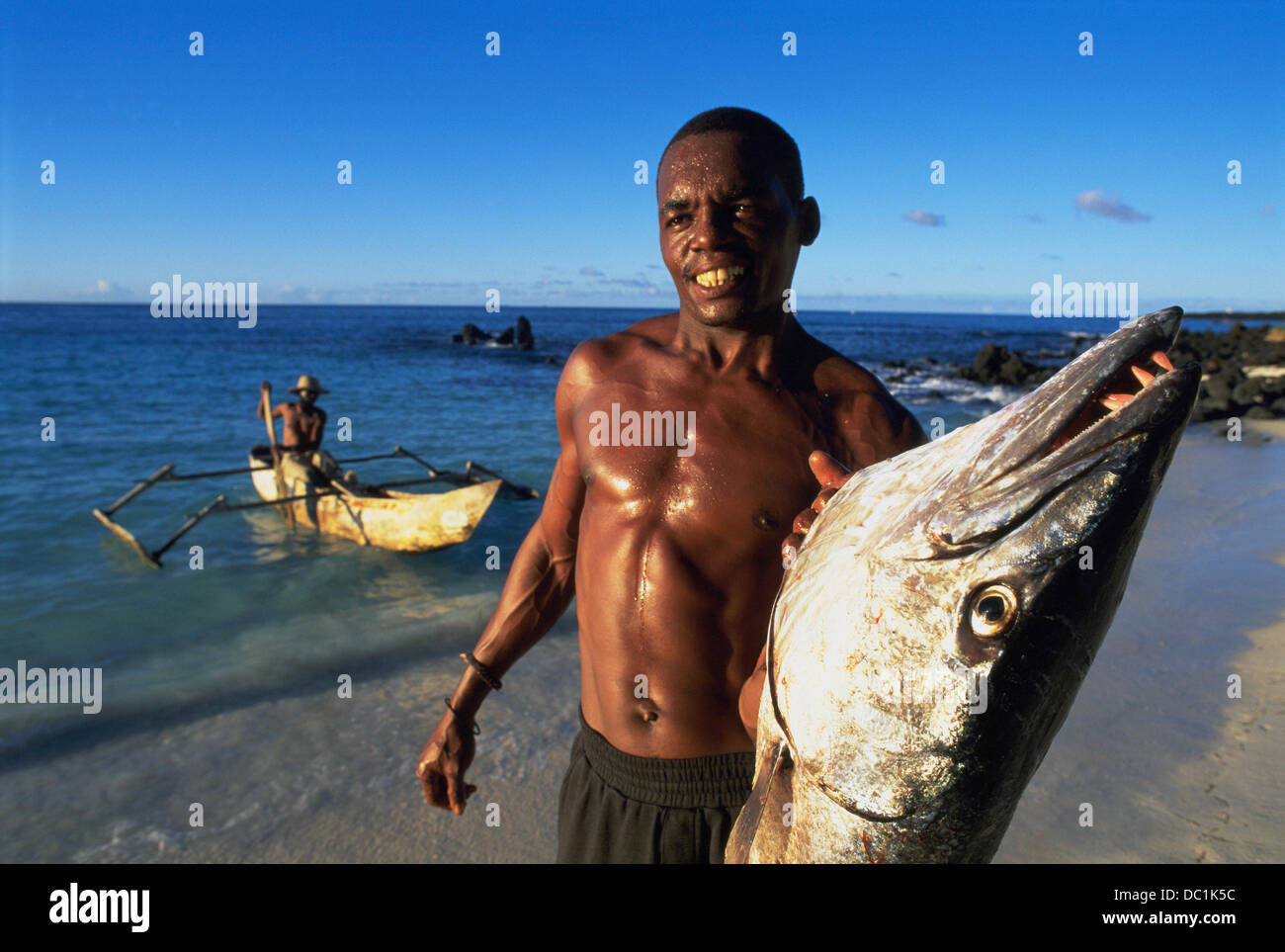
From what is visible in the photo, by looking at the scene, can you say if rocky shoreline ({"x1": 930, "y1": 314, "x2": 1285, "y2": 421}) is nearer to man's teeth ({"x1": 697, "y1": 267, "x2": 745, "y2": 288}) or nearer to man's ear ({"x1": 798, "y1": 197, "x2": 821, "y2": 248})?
man's ear ({"x1": 798, "y1": 197, "x2": 821, "y2": 248})

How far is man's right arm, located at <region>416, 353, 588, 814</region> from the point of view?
7.46 feet

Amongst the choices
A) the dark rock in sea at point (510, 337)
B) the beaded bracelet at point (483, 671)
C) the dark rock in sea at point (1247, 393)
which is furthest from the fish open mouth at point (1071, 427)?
the dark rock in sea at point (510, 337)

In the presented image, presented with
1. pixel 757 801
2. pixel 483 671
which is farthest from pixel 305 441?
pixel 757 801

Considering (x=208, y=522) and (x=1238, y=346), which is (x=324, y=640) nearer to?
(x=208, y=522)

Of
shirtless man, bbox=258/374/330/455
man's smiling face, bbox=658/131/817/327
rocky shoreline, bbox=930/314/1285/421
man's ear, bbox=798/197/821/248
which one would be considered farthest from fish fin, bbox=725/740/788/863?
rocky shoreline, bbox=930/314/1285/421

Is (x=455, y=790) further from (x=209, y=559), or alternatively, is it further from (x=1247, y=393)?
(x=1247, y=393)

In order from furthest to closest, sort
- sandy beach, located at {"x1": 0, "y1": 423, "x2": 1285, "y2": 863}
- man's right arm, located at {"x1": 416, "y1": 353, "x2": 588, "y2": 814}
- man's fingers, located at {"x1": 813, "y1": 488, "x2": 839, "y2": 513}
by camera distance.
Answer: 1. sandy beach, located at {"x1": 0, "y1": 423, "x2": 1285, "y2": 863}
2. man's right arm, located at {"x1": 416, "y1": 353, "x2": 588, "y2": 814}
3. man's fingers, located at {"x1": 813, "y1": 488, "x2": 839, "y2": 513}

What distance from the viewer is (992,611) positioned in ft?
3.08

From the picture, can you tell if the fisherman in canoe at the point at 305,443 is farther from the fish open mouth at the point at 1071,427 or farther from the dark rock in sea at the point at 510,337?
the dark rock in sea at the point at 510,337

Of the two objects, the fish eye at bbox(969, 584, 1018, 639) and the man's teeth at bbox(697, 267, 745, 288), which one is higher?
the man's teeth at bbox(697, 267, 745, 288)

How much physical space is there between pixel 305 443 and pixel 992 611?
11.6 m

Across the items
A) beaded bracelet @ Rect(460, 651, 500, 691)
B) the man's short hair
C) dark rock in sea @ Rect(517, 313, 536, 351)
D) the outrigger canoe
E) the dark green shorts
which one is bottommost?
the outrigger canoe

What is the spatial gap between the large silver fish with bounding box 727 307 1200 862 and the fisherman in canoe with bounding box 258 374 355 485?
1085cm
